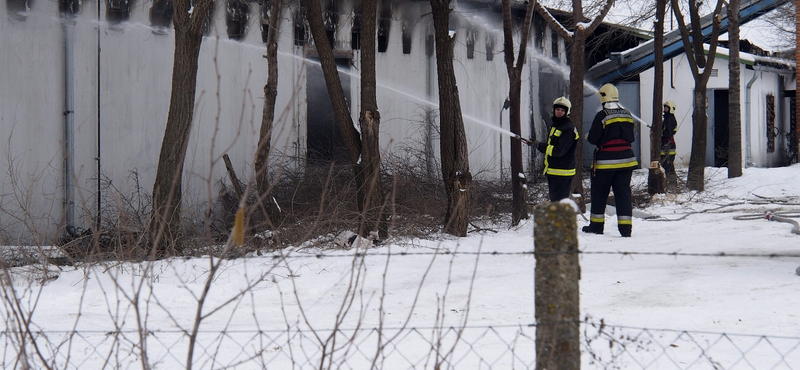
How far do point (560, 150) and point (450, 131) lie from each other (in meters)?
1.44

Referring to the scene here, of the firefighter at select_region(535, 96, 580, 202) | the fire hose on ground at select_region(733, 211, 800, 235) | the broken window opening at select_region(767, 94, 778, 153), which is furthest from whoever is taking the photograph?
the broken window opening at select_region(767, 94, 778, 153)

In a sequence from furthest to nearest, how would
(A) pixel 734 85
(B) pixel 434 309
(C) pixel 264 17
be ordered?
1. (A) pixel 734 85
2. (C) pixel 264 17
3. (B) pixel 434 309

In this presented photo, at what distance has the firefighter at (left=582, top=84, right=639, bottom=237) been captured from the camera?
9711 mm

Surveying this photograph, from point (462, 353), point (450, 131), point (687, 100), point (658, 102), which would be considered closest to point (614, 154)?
point (450, 131)

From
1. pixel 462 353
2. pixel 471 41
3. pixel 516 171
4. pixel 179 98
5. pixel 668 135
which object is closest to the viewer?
pixel 462 353

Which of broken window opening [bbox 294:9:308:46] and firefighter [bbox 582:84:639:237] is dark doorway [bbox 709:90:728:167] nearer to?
firefighter [bbox 582:84:639:237]

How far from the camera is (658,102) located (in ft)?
49.5

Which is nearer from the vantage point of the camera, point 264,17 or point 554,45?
point 264,17

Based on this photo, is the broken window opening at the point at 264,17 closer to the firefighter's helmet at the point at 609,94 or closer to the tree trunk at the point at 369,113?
the tree trunk at the point at 369,113

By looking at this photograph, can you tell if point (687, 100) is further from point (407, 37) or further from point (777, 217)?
point (777, 217)

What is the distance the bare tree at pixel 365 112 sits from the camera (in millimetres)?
9359

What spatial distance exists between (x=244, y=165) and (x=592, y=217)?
202 inches

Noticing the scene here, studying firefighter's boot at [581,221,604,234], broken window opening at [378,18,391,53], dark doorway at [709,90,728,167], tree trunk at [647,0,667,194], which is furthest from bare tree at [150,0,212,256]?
dark doorway at [709,90,728,167]

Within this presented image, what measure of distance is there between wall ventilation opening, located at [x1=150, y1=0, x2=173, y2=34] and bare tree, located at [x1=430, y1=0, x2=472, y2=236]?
3.94 m
